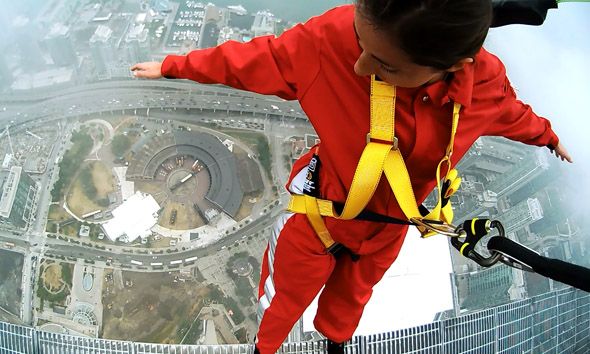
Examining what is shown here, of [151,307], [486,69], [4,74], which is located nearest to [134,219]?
[151,307]

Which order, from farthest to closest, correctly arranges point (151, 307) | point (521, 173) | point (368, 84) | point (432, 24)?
point (521, 173)
point (151, 307)
point (368, 84)
point (432, 24)

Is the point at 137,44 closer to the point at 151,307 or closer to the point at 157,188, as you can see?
the point at 157,188

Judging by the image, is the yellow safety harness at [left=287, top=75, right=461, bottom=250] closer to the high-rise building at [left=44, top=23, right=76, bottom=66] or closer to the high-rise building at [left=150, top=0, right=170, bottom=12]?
the high-rise building at [left=150, top=0, right=170, bottom=12]

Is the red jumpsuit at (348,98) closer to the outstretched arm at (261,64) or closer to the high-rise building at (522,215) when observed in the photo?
the outstretched arm at (261,64)

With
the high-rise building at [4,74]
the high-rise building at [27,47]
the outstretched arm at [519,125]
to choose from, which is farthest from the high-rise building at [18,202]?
the outstretched arm at [519,125]

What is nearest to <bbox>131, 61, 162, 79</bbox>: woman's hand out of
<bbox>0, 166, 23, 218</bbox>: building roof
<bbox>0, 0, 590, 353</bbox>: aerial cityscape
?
<bbox>0, 0, 590, 353</bbox>: aerial cityscape

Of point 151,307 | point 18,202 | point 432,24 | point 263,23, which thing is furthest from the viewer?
point 263,23
